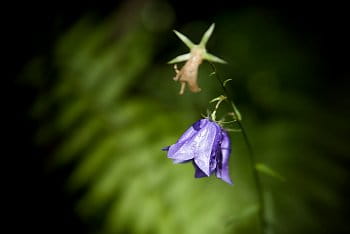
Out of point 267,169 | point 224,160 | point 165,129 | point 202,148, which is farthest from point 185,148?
point 165,129

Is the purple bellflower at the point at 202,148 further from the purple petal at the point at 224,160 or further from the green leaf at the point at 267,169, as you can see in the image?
the green leaf at the point at 267,169

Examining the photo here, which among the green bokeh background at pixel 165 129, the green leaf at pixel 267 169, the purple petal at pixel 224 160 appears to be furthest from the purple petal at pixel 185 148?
the green bokeh background at pixel 165 129

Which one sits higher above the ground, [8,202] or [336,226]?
[8,202]

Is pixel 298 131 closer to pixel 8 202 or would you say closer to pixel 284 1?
pixel 284 1

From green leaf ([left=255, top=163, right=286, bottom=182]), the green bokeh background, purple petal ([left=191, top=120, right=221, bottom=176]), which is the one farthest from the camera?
the green bokeh background

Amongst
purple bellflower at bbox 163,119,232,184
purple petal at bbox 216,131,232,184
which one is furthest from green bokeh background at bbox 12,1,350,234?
purple bellflower at bbox 163,119,232,184

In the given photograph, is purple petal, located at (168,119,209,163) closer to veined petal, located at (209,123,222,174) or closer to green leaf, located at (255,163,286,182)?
veined petal, located at (209,123,222,174)

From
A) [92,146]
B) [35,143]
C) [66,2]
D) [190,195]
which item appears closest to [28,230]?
[35,143]
